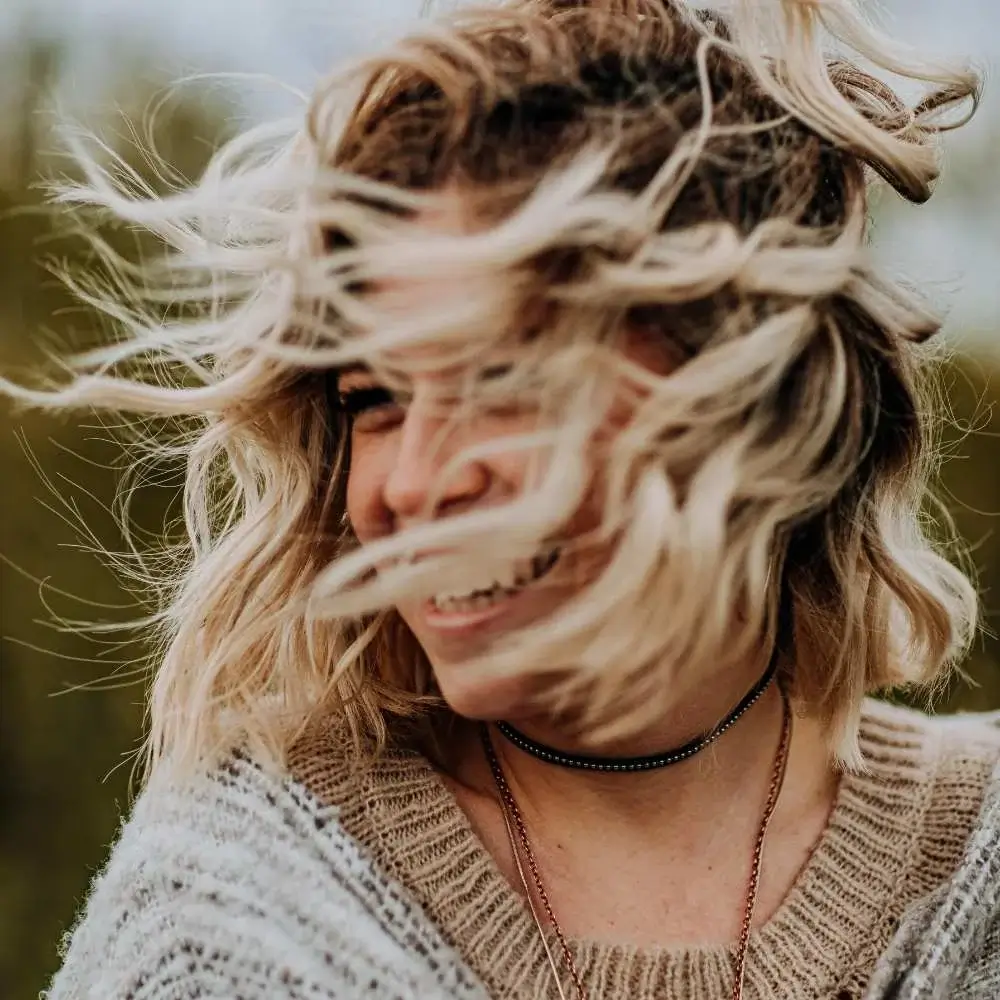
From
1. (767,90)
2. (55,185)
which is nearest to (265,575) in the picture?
(55,185)

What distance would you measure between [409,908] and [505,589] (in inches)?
14.1

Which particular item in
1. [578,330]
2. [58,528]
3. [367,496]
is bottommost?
[58,528]

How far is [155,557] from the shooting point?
1.94 metres

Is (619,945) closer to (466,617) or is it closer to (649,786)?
(649,786)

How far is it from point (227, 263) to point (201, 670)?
48 cm

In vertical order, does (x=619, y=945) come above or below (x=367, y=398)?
below

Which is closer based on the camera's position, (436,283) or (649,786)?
(436,283)

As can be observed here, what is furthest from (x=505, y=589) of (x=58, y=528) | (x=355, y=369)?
(x=58, y=528)

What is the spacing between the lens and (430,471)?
1262 millimetres

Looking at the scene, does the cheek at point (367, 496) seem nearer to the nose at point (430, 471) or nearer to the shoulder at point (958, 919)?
the nose at point (430, 471)

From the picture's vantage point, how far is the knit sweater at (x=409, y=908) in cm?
131

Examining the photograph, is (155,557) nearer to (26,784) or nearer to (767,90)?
(767,90)

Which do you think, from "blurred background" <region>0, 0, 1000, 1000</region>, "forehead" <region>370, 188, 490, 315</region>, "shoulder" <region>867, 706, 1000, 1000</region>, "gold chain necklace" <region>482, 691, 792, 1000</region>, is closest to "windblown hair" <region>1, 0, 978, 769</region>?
"forehead" <region>370, 188, 490, 315</region>

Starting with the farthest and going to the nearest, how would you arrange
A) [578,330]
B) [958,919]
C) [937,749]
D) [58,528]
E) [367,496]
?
1. [58,528]
2. [937,749]
3. [958,919]
4. [367,496]
5. [578,330]
